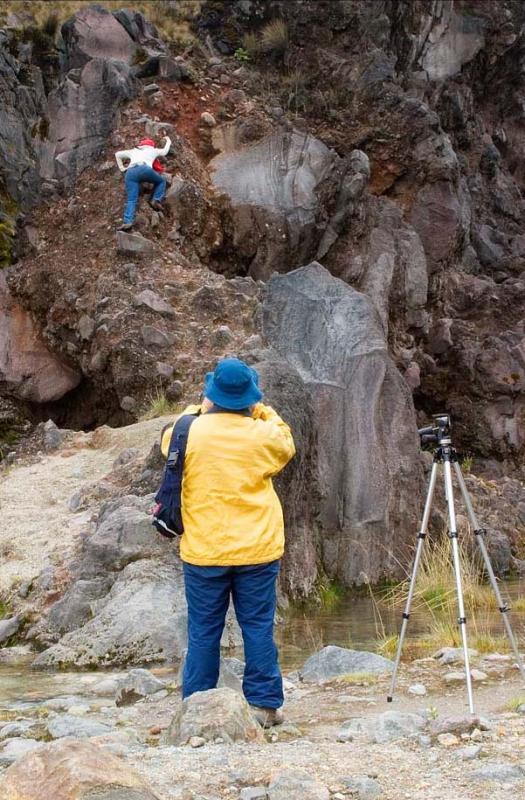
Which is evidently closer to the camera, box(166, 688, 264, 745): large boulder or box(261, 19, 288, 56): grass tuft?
box(166, 688, 264, 745): large boulder

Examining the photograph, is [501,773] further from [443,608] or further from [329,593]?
[329,593]

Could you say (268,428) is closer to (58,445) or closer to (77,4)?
(58,445)

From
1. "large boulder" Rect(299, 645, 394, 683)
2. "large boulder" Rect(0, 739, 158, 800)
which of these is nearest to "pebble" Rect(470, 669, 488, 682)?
"large boulder" Rect(299, 645, 394, 683)

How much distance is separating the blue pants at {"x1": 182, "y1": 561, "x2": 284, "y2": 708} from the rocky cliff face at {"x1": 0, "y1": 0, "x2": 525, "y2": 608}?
501 centimetres

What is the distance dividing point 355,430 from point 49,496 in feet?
12.5

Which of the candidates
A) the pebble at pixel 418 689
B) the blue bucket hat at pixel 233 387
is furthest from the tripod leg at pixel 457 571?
the blue bucket hat at pixel 233 387

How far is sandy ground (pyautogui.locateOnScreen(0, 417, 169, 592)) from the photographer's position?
9578 mm

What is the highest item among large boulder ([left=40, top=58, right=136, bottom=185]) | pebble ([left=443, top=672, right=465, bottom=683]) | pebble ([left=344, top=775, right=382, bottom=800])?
large boulder ([left=40, top=58, right=136, bottom=185])

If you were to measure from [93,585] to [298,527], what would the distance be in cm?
278

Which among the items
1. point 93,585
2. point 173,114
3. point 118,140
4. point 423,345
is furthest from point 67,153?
point 93,585

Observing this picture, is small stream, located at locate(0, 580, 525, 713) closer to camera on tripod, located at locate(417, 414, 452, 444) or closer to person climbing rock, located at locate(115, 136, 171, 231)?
camera on tripod, located at locate(417, 414, 452, 444)

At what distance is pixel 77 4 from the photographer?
25.5m

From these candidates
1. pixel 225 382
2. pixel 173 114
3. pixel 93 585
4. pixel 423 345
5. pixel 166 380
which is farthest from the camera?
pixel 423 345

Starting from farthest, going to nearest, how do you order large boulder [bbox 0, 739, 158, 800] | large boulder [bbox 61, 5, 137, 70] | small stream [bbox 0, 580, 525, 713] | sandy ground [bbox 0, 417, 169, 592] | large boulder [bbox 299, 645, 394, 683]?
1. large boulder [bbox 61, 5, 137, 70]
2. sandy ground [bbox 0, 417, 169, 592]
3. small stream [bbox 0, 580, 525, 713]
4. large boulder [bbox 299, 645, 394, 683]
5. large boulder [bbox 0, 739, 158, 800]
